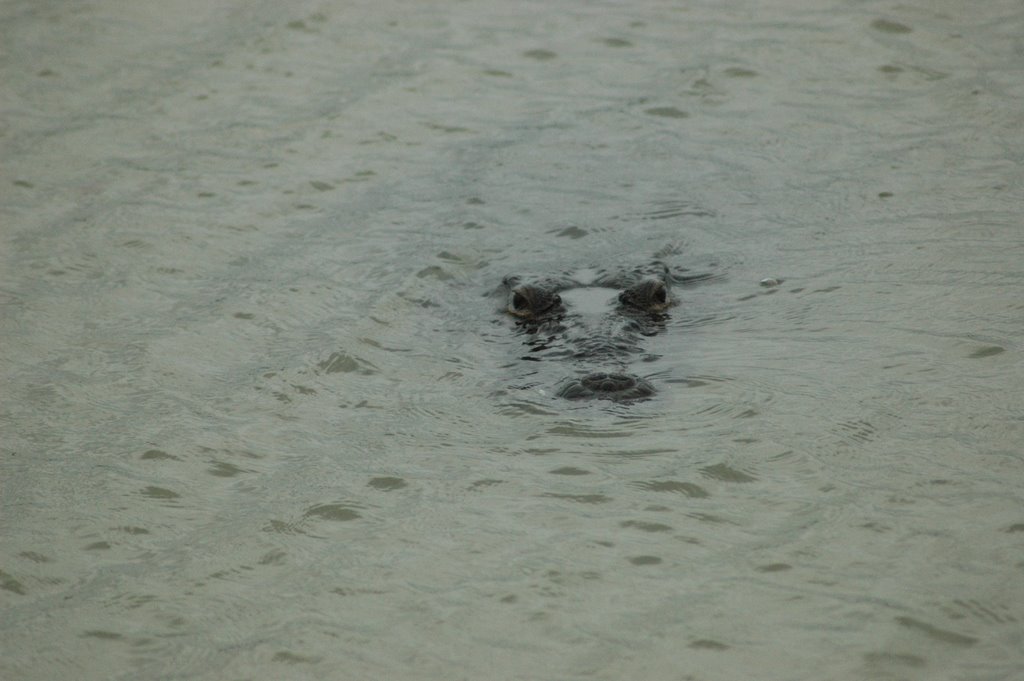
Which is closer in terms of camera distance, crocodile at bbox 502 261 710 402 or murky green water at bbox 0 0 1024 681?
murky green water at bbox 0 0 1024 681

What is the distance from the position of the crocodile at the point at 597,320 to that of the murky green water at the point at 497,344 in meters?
0.14

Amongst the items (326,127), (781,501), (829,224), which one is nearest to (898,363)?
(781,501)

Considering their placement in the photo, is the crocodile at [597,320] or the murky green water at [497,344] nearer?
the murky green water at [497,344]

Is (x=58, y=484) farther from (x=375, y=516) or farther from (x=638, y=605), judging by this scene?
(x=638, y=605)

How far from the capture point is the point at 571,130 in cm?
1057

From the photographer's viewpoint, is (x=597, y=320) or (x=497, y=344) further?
(x=497, y=344)

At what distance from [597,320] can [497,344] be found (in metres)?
0.63

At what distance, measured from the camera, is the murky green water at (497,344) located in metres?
4.62

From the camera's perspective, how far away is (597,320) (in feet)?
23.8

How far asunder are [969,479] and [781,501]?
83 centimetres

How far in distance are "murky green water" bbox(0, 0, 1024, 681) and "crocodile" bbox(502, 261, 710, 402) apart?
0.46 feet

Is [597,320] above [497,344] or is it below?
above

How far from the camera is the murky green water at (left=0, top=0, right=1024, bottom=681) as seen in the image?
4.62 m

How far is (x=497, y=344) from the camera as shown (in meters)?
7.36
